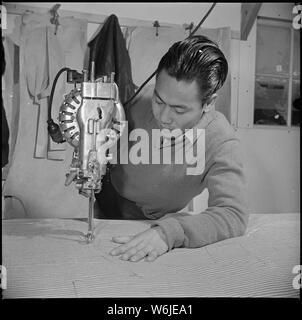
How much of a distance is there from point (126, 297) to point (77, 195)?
337mm

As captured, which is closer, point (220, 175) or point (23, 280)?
point (23, 280)

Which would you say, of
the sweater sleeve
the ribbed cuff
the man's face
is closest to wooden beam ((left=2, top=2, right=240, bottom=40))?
the man's face

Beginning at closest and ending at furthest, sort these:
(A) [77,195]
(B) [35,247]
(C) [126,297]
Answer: (C) [126,297]
(B) [35,247]
(A) [77,195]

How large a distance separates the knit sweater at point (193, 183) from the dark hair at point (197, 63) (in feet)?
0.23

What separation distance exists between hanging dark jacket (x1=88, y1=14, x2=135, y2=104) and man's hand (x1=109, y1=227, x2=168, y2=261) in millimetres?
338

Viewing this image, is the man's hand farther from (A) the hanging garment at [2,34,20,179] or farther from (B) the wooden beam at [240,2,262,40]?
(B) the wooden beam at [240,2,262,40]

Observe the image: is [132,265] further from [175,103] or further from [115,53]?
[115,53]

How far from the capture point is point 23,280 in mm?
765

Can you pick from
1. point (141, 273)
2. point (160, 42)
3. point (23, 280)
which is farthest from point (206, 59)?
point (23, 280)

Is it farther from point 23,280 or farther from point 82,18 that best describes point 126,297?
point 82,18

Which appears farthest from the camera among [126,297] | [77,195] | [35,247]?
[77,195]

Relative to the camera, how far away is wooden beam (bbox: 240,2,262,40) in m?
1.00

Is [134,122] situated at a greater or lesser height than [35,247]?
greater
